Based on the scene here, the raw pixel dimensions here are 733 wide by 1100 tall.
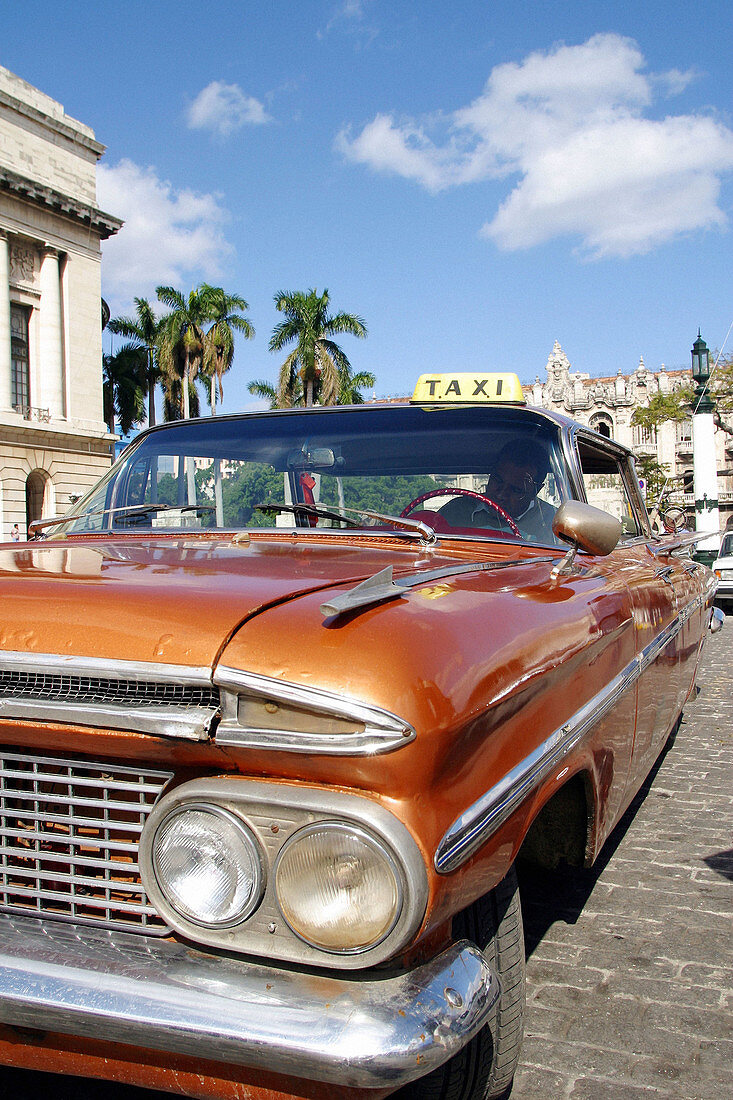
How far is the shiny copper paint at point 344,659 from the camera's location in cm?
135

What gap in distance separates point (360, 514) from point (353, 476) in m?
0.27

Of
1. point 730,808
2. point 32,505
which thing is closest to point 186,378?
point 32,505

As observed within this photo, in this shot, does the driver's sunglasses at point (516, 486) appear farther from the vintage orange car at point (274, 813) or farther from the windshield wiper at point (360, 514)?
the vintage orange car at point (274, 813)

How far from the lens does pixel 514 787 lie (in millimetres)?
1624

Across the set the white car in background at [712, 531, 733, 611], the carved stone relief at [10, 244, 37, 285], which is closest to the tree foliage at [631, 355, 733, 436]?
the white car in background at [712, 531, 733, 611]

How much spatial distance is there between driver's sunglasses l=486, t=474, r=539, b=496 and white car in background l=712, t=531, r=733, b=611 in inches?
506

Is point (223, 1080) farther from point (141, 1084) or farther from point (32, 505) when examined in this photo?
point (32, 505)

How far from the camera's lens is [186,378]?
42.5 meters

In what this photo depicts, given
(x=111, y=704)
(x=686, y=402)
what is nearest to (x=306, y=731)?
(x=111, y=704)

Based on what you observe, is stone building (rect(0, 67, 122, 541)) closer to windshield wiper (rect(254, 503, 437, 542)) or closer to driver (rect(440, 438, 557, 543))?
windshield wiper (rect(254, 503, 437, 542))

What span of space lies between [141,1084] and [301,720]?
68 cm

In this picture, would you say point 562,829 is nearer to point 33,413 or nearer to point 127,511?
point 127,511

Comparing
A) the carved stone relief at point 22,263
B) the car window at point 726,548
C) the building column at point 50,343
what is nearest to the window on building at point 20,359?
the building column at point 50,343

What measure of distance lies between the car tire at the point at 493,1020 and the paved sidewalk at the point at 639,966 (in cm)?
38
